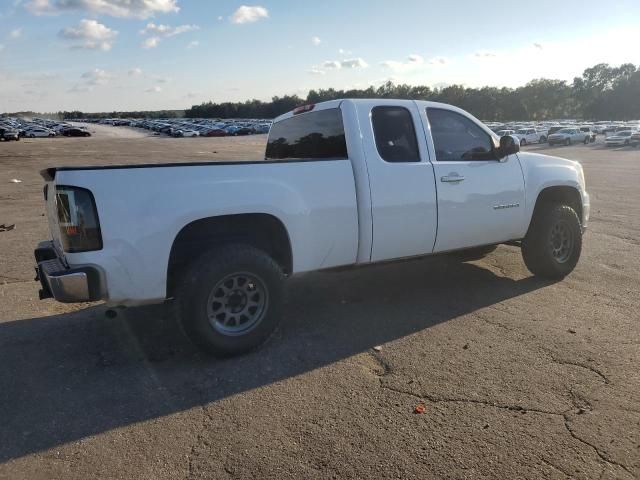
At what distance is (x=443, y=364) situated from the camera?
13.2 feet

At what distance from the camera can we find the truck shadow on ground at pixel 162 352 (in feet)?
11.1

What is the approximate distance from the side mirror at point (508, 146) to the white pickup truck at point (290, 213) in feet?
0.03

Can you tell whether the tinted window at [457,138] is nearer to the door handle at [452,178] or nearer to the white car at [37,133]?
the door handle at [452,178]

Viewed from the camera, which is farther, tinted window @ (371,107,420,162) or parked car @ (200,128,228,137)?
parked car @ (200,128,228,137)

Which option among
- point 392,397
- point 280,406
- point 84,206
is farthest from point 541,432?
point 84,206

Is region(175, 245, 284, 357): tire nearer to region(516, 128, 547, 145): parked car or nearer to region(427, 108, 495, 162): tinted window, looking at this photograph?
region(427, 108, 495, 162): tinted window

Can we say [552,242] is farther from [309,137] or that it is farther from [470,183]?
[309,137]

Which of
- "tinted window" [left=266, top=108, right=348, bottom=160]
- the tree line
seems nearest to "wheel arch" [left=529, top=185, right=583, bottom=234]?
"tinted window" [left=266, top=108, right=348, bottom=160]

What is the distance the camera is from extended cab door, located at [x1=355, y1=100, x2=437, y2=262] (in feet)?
15.2

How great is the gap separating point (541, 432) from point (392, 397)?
940 mm

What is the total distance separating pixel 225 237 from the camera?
4.25 m

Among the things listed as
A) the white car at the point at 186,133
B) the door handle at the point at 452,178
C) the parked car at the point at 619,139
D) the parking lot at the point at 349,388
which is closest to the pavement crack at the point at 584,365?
the parking lot at the point at 349,388

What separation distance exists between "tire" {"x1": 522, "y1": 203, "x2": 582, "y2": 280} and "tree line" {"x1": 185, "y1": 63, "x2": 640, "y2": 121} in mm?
105606

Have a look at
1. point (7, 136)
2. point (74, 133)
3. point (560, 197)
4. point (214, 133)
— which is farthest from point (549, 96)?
point (560, 197)
